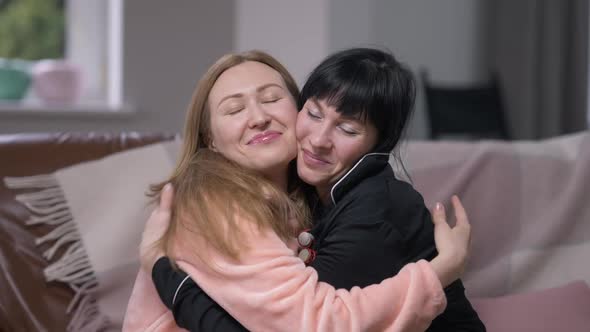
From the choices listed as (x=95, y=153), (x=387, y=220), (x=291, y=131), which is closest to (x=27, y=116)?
(x=95, y=153)

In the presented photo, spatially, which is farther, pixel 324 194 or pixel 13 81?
pixel 13 81

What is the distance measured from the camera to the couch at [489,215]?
1.64m

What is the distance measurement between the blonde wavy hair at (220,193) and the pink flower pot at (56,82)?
1.73 m

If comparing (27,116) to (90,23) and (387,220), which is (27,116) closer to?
(90,23)

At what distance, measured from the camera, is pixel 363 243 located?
1146 mm

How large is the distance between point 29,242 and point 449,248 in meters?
0.97

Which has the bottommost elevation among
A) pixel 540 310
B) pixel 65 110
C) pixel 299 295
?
pixel 540 310

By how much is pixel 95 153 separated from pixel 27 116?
1.12m

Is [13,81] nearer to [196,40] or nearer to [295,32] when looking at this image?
[196,40]

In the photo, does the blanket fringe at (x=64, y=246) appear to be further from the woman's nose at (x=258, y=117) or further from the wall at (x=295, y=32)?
the wall at (x=295, y=32)

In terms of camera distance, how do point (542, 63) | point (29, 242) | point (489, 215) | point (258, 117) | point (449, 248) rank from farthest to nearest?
point (542, 63) < point (489, 215) < point (29, 242) < point (258, 117) < point (449, 248)

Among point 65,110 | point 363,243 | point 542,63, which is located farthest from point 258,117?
point 542,63

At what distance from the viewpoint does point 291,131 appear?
52.2 inches

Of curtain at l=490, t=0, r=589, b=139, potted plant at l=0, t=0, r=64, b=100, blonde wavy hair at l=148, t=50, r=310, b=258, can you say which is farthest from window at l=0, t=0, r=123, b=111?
curtain at l=490, t=0, r=589, b=139
